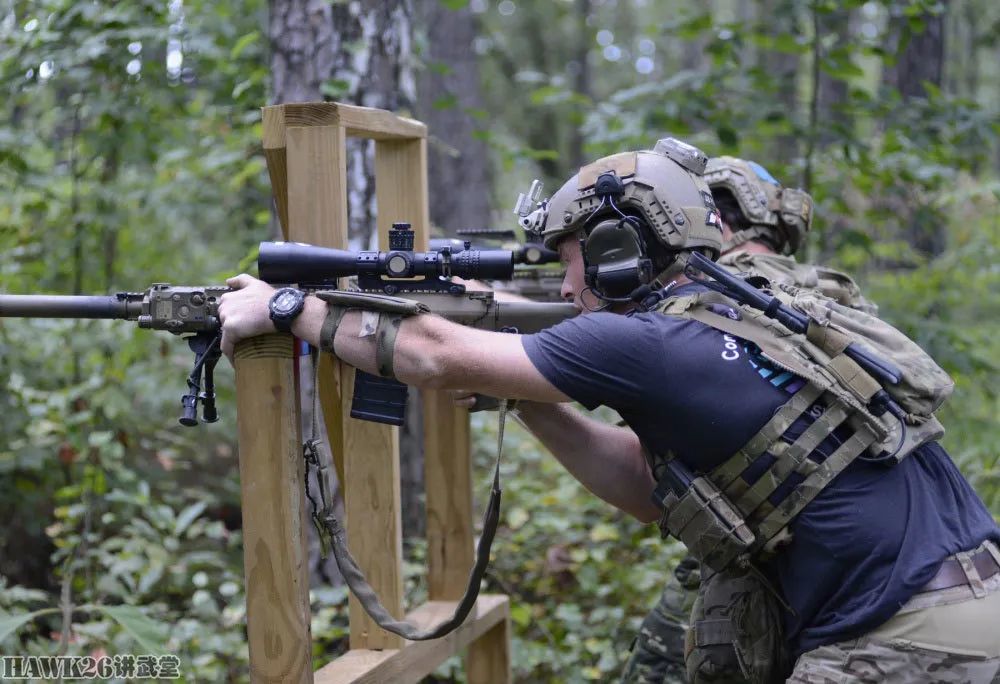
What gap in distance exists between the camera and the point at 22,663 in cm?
421

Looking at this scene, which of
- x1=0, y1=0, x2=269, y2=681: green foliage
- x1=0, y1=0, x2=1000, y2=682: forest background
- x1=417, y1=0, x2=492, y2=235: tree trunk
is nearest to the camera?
x1=0, y1=0, x2=1000, y2=682: forest background

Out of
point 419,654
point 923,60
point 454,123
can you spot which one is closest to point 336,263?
point 419,654

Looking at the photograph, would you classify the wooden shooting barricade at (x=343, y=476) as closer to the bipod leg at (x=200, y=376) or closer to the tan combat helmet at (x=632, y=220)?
the bipod leg at (x=200, y=376)

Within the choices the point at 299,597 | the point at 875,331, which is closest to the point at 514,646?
the point at 299,597

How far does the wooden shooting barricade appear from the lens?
2.93 m

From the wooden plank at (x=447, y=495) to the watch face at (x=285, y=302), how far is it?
55.3 inches

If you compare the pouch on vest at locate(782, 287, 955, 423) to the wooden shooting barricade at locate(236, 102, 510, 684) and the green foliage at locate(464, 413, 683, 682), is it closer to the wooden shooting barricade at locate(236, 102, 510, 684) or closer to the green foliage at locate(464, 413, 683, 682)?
the wooden shooting barricade at locate(236, 102, 510, 684)

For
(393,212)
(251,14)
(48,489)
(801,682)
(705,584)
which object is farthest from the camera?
(251,14)

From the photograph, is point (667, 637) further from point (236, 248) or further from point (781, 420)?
point (236, 248)

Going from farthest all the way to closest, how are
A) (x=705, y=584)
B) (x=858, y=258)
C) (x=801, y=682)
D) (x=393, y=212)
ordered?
(x=858, y=258) → (x=393, y=212) → (x=705, y=584) → (x=801, y=682)

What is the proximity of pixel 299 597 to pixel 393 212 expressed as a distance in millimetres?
1512

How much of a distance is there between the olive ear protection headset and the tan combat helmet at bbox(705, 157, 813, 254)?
5.06 feet

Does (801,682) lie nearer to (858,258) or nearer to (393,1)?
(393,1)

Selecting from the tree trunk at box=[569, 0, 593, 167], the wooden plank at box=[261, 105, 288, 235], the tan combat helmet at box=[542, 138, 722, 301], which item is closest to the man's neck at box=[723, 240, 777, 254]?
the tan combat helmet at box=[542, 138, 722, 301]
